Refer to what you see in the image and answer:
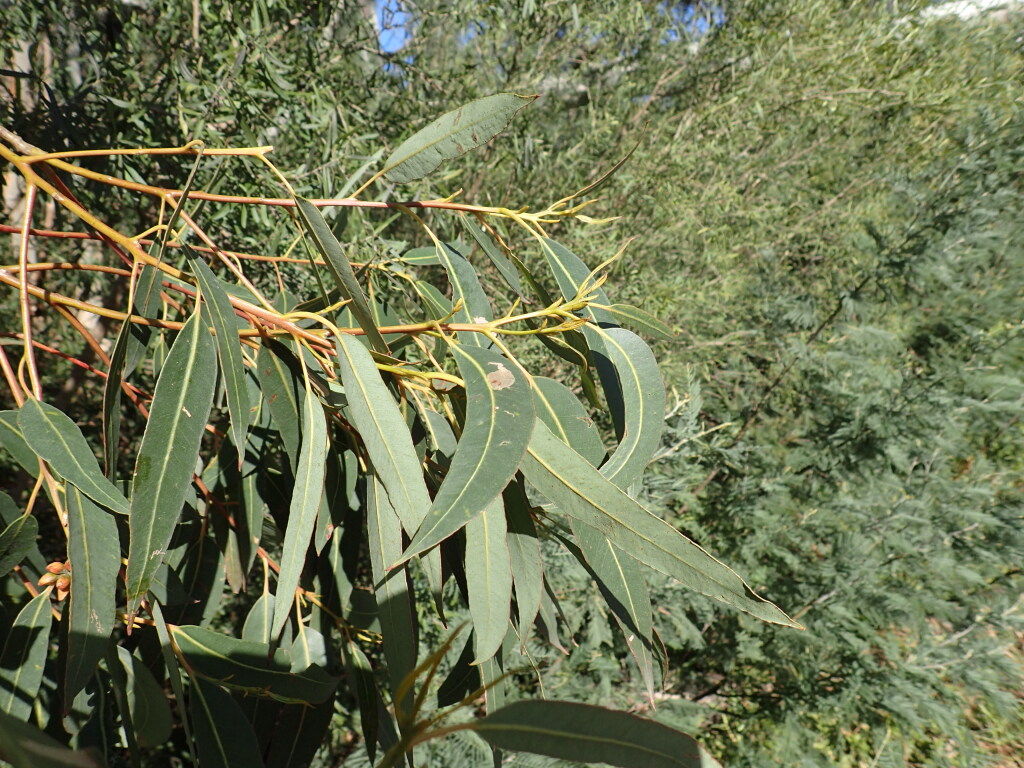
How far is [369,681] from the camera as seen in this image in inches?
33.2

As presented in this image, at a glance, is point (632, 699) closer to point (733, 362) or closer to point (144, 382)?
point (733, 362)

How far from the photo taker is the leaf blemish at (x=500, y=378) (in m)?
0.57

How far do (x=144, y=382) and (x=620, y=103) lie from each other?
6.44ft

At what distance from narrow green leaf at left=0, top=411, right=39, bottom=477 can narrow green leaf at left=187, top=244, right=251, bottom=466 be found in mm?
229

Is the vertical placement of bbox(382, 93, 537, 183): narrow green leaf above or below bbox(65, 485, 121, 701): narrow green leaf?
above

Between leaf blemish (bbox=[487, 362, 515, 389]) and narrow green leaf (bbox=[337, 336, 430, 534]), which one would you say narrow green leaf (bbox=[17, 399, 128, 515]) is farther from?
leaf blemish (bbox=[487, 362, 515, 389])

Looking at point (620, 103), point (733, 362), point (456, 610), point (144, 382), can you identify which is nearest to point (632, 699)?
point (456, 610)

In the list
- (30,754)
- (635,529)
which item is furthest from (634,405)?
(30,754)

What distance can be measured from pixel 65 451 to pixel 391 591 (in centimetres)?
30

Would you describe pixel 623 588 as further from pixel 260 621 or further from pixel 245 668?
pixel 260 621

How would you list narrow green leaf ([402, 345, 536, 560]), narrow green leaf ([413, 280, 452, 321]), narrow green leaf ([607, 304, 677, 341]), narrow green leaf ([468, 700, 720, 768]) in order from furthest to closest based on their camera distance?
narrow green leaf ([413, 280, 452, 321]) < narrow green leaf ([607, 304, 677, 341]) < narrow green leaf ([402, 345, 536, 560]) < narrow green leaf ([468, 700, 720, 768])

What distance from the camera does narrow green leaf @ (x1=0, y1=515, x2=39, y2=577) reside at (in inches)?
23.3

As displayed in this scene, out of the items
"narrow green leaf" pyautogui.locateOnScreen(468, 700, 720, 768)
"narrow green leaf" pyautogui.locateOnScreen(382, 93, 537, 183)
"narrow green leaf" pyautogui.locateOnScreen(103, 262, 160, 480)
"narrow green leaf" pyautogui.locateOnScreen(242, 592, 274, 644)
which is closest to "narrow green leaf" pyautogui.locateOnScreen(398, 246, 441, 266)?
"narrow green leaf" pyautogui.locateOnScreen(382, 93, 537, 183)

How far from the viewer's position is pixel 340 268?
58 cm
